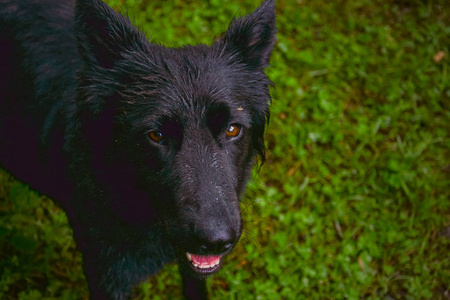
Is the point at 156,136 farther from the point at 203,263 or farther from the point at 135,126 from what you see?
the point at 203,263

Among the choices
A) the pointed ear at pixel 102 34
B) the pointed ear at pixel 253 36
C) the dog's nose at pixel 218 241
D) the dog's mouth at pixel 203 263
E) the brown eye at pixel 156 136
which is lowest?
the dog's mouth at pixel 203 263

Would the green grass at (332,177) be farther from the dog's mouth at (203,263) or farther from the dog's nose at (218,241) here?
the dog's nose at (218,241)

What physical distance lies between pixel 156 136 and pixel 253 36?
88 cm

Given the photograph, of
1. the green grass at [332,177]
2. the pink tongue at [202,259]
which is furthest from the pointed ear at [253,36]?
the green grass at [332,177]

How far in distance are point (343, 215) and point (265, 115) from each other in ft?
6.02

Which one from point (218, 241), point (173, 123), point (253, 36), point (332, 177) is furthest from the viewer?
point (332, 177)

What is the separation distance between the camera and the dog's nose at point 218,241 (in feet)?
7.16

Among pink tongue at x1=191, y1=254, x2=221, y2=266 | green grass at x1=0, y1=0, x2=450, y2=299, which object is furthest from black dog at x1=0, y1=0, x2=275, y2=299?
green grass at x1=0, y1=0, x2=450, y2=299

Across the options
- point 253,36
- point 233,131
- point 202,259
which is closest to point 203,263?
point 202,259

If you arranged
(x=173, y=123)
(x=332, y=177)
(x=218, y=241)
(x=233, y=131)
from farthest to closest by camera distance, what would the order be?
(x=332, y=177) → (x=233, y=131) → (x=173, y=123) → (x=218, y=241)

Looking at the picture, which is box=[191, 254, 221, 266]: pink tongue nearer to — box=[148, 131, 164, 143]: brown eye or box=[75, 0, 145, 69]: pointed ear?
box=[148, 131, 164, 143]: brown eye

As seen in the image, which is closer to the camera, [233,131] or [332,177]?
[233,131]

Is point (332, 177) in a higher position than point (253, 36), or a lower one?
lower

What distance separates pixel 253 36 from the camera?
268cm
